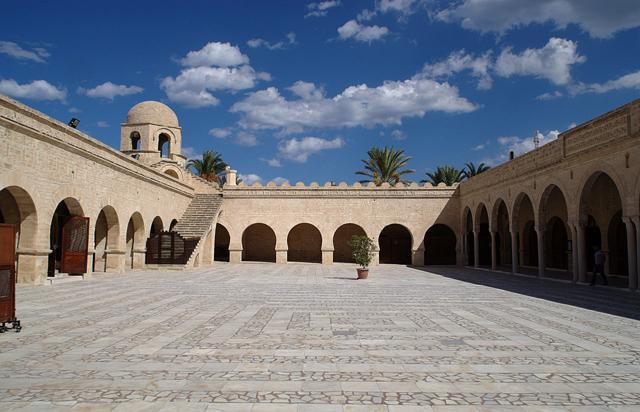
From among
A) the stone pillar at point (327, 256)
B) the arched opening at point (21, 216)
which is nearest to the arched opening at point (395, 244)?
the stone pillar at point (327, 256)

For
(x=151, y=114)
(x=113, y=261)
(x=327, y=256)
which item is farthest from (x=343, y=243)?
(x=113, y=261)

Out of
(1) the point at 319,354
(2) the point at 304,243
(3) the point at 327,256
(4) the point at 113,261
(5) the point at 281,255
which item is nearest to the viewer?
(1) the point at 319,354

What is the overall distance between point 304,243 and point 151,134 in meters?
11.8

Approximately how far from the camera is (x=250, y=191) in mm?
28312

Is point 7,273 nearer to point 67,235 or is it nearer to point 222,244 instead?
point 67,235

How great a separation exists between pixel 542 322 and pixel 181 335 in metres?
6.16

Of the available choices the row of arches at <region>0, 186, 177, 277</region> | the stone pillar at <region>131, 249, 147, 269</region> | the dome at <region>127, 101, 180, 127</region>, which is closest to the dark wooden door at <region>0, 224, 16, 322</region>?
the row of arches at <region>0, 186, 177, 277</region>

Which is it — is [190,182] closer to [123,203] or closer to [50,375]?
[123,203]

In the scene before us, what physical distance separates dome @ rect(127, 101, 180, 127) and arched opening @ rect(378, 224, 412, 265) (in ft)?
50.1

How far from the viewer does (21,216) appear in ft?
42.9

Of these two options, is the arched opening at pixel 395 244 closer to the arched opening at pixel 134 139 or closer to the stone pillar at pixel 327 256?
the stone pillar at pixel 327 256

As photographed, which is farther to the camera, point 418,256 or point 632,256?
point 418,256

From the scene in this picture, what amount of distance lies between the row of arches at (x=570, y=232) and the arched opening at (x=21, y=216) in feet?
54.5

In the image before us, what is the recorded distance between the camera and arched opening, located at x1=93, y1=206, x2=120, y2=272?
60.3 ft
